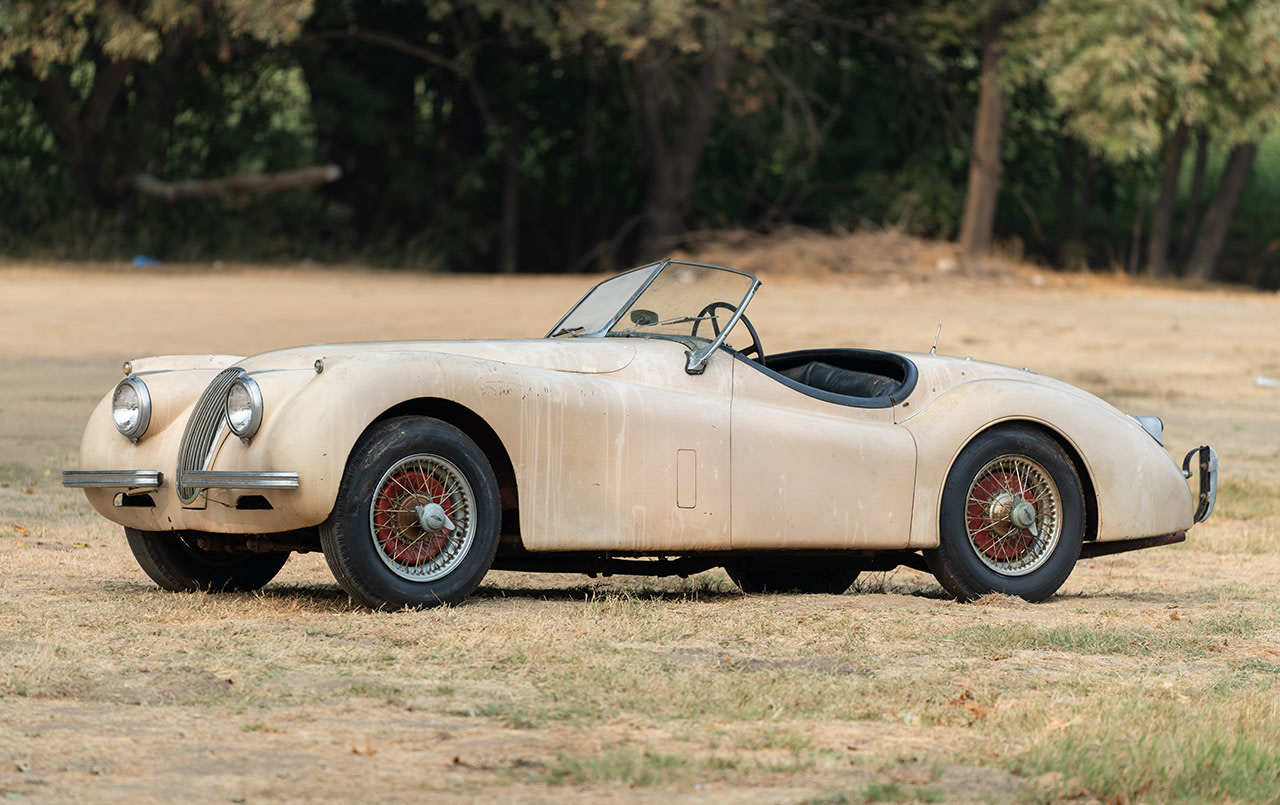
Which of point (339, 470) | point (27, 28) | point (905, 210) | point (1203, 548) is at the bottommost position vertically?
point (1203, 548)

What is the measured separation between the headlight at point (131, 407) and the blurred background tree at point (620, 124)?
1653cm

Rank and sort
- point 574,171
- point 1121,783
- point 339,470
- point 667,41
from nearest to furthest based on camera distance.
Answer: point 1121,783, point 339,470, point 667,41, point 574,171

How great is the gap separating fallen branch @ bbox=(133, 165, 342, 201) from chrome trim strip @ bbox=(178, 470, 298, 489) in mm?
21525

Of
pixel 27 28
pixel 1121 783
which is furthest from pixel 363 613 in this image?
pixel 27 28

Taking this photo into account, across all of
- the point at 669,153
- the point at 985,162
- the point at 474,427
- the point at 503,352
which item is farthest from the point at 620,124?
the point at 474,427

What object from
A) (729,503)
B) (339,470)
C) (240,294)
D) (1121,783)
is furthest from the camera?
(240,294)

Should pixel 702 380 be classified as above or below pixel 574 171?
below

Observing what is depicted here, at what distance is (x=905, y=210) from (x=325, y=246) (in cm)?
1004

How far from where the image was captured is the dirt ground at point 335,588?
14.5ft

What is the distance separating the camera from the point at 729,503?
7152 millimetres

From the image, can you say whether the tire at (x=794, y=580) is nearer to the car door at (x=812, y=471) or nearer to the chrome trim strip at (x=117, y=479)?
the car door at (x=812, y=471)

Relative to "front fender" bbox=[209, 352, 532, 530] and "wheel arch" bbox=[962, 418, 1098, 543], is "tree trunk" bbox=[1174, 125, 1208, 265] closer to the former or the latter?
"wheel arch" bbox=[962, 418, 1098, 543]

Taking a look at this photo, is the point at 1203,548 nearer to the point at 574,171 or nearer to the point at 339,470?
the point at 339,470

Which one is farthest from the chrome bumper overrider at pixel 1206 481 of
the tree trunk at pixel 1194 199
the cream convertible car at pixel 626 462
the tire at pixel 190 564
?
the tree trunk at pixel 1194 199
